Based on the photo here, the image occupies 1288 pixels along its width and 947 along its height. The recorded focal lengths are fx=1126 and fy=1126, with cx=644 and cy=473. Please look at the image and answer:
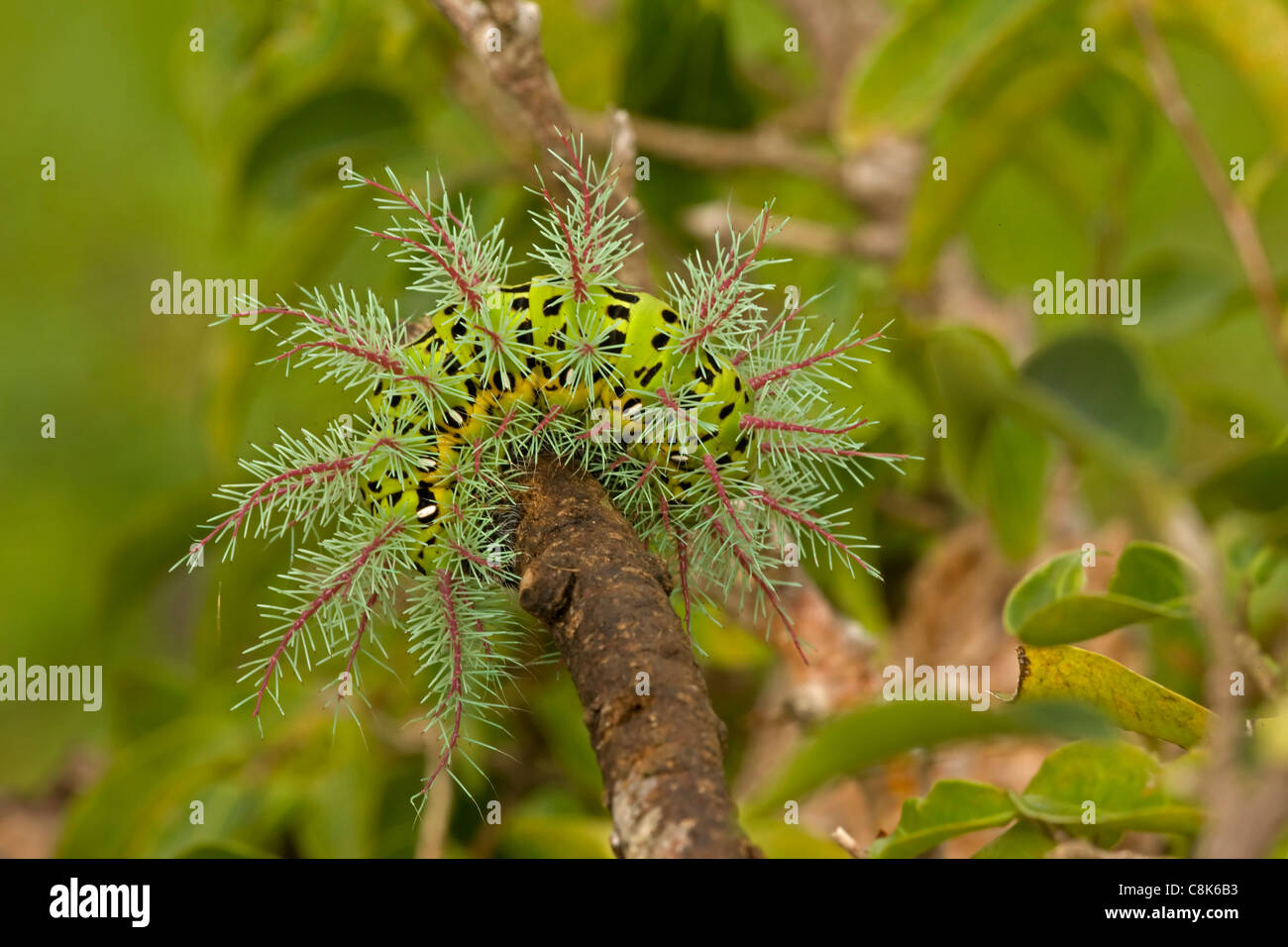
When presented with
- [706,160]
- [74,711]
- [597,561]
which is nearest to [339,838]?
[597,561]

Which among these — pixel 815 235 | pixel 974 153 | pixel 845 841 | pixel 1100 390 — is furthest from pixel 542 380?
pixel 815 235

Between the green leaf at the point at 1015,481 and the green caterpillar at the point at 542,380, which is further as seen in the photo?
the green leaf at the point at 1015,481

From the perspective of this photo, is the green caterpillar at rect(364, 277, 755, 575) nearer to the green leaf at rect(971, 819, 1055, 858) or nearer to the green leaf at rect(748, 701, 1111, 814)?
the green leaf at rect(748, 701, 1111, 814)

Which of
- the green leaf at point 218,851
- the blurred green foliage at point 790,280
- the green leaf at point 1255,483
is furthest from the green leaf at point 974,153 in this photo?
the green leaf at point 218,851

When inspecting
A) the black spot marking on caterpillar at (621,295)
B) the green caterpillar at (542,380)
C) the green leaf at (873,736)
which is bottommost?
the green leaf at (873,736)

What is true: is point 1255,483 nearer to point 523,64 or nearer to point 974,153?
point 974,153

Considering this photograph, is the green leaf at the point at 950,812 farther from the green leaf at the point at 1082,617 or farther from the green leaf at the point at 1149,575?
the green leaf at the point at 1149,575
